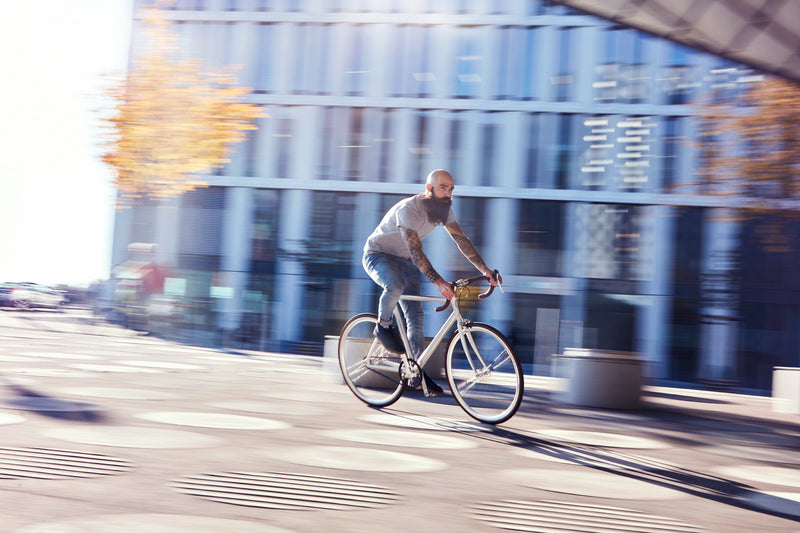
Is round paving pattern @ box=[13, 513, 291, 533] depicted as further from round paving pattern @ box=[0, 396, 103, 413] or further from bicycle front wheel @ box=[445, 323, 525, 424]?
bicycle front wheel @ box=[445, 323, 525, 424]

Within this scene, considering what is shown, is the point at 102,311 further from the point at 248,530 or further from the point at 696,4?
the point at 248,530

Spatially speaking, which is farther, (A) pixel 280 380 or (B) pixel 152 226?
(B) pixel 152 226

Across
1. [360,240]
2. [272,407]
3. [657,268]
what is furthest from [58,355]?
[657,268]

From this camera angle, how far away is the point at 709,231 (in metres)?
25.8

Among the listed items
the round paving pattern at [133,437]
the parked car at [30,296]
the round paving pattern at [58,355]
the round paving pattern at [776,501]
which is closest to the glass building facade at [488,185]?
the parked car at [30,296]

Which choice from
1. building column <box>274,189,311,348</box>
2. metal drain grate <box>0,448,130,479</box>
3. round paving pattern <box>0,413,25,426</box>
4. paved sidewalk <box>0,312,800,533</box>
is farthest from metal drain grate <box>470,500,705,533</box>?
building column <box>274,189,311,348</box>

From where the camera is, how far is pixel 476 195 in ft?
88.9

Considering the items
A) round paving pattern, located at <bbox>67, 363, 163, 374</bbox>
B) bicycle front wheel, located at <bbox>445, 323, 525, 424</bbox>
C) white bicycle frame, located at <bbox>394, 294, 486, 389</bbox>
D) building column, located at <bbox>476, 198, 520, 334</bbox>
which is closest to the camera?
bicycle front wheel, located at <bbox>445, 323, 525, 424</bbox>

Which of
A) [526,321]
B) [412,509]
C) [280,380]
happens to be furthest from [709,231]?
[412,509]

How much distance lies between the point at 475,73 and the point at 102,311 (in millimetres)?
14379

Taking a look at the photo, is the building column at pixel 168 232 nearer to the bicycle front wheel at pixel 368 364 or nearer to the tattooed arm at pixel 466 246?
the bicycle front wheel at pixel 368 364

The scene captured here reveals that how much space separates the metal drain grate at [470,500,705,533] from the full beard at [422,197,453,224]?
110 inches

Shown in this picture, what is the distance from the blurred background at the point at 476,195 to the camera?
1021 inches

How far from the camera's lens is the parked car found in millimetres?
37156
